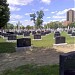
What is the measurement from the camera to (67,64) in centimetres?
592

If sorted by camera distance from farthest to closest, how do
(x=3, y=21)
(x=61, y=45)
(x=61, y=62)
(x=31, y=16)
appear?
(x=31, y=16)
(x=3, y=21)
(x=61, y=45)
(x=61, y=62)

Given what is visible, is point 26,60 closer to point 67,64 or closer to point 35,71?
point 35,71

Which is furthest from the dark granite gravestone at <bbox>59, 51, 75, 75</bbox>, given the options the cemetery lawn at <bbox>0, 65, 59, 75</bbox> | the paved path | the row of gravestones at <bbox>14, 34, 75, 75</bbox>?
the paved path

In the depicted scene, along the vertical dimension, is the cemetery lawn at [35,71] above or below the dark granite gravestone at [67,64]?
below

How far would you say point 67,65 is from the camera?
5.93m

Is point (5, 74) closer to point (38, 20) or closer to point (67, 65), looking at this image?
point (67, 65)

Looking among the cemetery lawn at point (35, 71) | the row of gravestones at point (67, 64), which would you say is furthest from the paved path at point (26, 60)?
the row of gravestones at point (67, 64)

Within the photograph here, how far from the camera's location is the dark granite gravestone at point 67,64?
19.2 ft

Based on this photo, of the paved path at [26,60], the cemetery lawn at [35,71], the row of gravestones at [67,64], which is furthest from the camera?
the paved path at [26,60]

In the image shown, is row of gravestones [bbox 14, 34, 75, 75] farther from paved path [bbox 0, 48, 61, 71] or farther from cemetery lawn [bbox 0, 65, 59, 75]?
paved path [bbox 0, 48, 61, 71]

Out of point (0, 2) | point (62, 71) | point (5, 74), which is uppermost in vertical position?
point (0, 2)

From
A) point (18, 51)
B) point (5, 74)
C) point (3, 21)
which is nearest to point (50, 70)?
point (5, 74)

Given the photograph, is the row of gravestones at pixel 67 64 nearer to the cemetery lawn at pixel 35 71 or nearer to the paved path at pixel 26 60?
the cemetery lawn at pixel 35 71

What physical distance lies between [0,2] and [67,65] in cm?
2668
